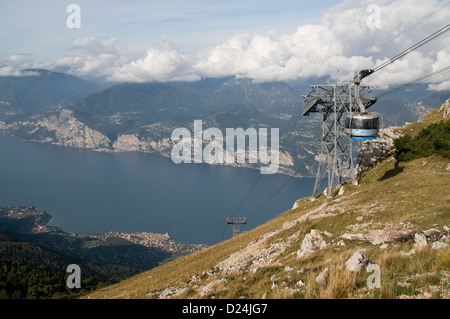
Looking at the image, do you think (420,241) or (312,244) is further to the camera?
(312,244)

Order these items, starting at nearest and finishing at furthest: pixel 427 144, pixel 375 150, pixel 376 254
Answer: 1. pixel 376 254
2. pixel 427 144
3. pixel 375 150

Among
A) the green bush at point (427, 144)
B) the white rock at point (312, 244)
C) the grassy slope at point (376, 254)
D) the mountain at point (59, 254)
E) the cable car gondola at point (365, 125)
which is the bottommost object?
the mountain at point (59, 254)

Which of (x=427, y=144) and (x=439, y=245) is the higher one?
(x=427, y=144)

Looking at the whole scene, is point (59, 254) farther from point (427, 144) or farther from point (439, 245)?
point (439, 245)

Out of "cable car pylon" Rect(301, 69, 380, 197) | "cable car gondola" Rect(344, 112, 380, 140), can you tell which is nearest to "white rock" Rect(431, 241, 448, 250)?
"cable car gondola" Rect(344, 112, 380, 140)

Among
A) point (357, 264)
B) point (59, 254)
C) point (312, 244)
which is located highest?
point (357, 264)

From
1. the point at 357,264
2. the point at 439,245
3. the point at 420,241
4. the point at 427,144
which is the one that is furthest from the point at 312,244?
the point at 427,144

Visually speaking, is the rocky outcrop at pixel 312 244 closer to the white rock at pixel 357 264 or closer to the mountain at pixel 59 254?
the white rock at pixel 357 264

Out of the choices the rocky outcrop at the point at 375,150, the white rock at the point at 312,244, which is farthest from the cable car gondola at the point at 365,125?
the rocky outcrop at the point at 375,150

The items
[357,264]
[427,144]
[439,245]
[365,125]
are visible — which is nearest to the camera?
[357,264]
